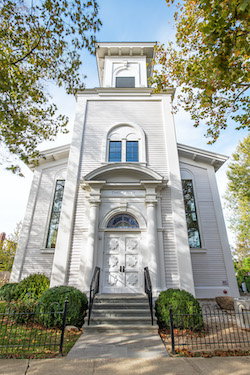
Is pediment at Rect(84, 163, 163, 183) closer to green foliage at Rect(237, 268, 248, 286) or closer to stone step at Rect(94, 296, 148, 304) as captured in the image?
stone step at Rect(94, 296, 148, 304)

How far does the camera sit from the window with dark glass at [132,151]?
451 inches

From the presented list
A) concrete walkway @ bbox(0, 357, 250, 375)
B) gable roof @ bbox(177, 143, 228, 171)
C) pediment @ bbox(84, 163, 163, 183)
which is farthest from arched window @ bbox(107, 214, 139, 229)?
concrete walkway @ bbox(0, 357, 250, 375)

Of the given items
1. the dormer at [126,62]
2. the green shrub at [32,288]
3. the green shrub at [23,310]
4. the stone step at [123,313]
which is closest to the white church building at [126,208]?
the green shrub at [32,288]

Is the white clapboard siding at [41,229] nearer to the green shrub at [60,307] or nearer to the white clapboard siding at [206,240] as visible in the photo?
the green shrub at [60,307]

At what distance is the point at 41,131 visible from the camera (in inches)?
389

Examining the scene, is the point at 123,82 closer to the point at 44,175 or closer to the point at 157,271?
the point at 44,175

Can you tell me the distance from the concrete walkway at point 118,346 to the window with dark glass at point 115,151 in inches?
309

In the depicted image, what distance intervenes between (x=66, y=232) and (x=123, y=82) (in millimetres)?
11048

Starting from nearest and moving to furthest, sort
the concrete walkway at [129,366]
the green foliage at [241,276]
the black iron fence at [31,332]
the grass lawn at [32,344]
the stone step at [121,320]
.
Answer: the concrete walkway at [129,366] → the grass lawn at [32,344] → the black iron fence at [31,332] → the stone step at [121,320] → the green foliage at [241,276]

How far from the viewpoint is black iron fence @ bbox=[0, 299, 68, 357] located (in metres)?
4.83

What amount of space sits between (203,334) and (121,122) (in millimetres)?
10207

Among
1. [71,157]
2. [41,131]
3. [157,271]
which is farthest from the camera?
[71,157]

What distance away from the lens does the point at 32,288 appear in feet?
26.5

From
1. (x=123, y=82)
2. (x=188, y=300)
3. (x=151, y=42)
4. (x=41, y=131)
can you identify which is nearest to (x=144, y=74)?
(x=123, y=82)
